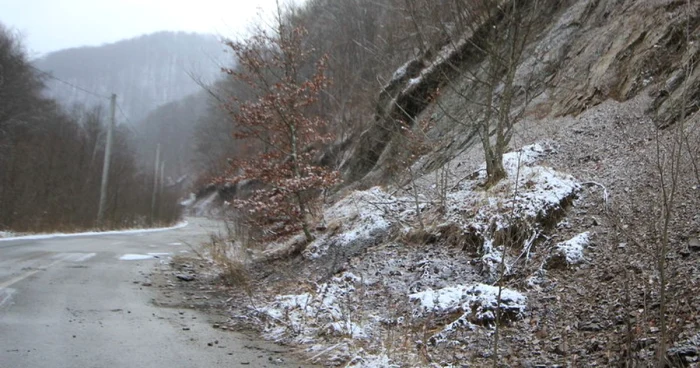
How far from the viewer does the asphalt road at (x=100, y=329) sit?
496cm

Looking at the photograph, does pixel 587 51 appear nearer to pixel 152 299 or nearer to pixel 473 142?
pixel 473 142

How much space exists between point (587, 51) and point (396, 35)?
5.98m

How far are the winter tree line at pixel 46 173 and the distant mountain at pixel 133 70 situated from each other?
84.7 m

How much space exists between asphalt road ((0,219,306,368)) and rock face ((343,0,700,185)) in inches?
189

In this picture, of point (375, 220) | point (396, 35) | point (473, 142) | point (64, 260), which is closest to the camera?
point (375, 220)

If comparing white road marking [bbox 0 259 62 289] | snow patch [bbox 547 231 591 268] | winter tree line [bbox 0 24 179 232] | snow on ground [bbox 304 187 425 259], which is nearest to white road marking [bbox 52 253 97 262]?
white road marking [bbox 0 259 62 289]

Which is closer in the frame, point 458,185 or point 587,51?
point 458,185

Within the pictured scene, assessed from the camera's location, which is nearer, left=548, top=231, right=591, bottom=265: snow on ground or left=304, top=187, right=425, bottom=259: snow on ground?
left=548, top=231, right=591, bottom=265: snow on ground

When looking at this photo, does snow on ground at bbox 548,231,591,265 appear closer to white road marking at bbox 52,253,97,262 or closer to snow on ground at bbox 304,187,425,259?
snow on ground at bbox 304,187,425,259

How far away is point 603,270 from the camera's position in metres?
5.62

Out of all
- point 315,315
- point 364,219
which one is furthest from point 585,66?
point 315,315

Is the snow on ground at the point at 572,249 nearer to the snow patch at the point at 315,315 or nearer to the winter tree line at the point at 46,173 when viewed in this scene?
the snow patch at the point at 315,315

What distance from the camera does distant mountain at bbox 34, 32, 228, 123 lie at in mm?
129500

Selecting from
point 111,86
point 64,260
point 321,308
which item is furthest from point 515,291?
point 111,86
